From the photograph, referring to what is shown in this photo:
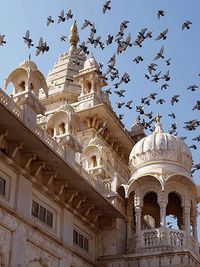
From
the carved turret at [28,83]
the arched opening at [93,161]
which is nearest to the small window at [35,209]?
the carved turret at [28,83]

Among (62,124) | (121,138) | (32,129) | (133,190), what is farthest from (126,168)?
(32,129)

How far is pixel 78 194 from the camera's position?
22.5 m

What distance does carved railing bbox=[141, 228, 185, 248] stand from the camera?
2302 centimetres

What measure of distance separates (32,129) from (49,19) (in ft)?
12.4

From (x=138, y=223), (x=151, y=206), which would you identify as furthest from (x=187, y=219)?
(x=151, y=206)

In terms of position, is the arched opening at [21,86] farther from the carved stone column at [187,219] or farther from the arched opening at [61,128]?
the carved stone column at [187,219]

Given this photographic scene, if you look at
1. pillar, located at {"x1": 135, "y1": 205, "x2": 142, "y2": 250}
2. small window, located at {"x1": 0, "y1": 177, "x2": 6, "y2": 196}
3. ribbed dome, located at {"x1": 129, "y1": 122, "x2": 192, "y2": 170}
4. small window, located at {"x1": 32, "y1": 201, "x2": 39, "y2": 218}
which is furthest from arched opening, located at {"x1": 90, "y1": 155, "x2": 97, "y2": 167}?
small window, located at {"x1": 0, "y1": 177, "x2": 6, "y2": 196}

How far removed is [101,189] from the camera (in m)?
23.9

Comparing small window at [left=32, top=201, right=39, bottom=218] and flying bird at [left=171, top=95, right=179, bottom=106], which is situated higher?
flying bird at [left=171, top=95, right=179, bottom=106]

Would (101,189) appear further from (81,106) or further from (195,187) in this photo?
(81,106)

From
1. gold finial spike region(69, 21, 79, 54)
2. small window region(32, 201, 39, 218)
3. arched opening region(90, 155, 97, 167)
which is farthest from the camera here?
gold finial spike region(69, 21, 79, 54)

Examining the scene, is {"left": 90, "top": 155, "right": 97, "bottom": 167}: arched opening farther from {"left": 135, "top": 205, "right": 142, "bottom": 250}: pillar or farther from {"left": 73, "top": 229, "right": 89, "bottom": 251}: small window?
{"left": 73, "top": 229, "right": 89, "bottom": 251}: small window

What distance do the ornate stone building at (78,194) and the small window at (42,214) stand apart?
0.03 metres

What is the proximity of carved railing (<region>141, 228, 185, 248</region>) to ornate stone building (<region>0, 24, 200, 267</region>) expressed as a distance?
4cm
